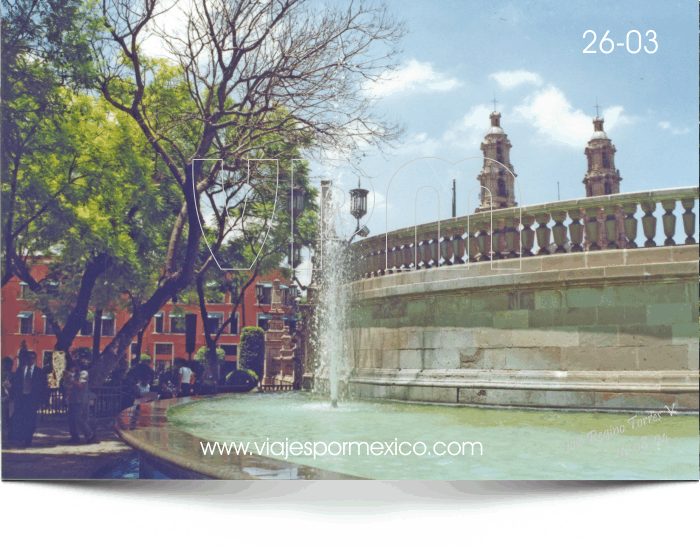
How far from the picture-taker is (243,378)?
276 inches

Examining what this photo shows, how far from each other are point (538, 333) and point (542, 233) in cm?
131

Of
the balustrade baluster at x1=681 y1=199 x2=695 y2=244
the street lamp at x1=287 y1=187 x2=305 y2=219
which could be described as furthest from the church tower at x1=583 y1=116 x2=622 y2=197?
the street lamp at x1=287 y1=187 x2=305 y2=219

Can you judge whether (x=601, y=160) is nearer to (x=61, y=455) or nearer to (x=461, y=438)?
(x=461, y=438)

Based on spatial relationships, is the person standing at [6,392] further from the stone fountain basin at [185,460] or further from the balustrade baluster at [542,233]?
the balustrade baluster at [542,233]

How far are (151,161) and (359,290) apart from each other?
136 inches

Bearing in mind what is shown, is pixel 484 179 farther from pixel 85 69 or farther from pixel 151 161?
pixel 85 69

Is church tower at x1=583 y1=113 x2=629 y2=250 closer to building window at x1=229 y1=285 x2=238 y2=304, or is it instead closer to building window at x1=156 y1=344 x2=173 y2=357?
building window at x1=229 y1=285 x2=238 y2=304

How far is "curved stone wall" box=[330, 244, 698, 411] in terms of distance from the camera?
22.3 ft

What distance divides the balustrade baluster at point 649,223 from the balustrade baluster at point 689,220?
0.36m

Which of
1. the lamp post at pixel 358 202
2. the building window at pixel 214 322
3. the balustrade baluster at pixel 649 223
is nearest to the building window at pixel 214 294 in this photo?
the building window at pixel 214 322

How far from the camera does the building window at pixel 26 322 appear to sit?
20.8 feet

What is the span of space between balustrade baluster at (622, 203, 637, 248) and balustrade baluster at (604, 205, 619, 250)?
126mm

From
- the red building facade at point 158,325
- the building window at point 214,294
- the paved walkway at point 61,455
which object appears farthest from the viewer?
the building window at point 214,294

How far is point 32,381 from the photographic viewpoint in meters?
6.51
